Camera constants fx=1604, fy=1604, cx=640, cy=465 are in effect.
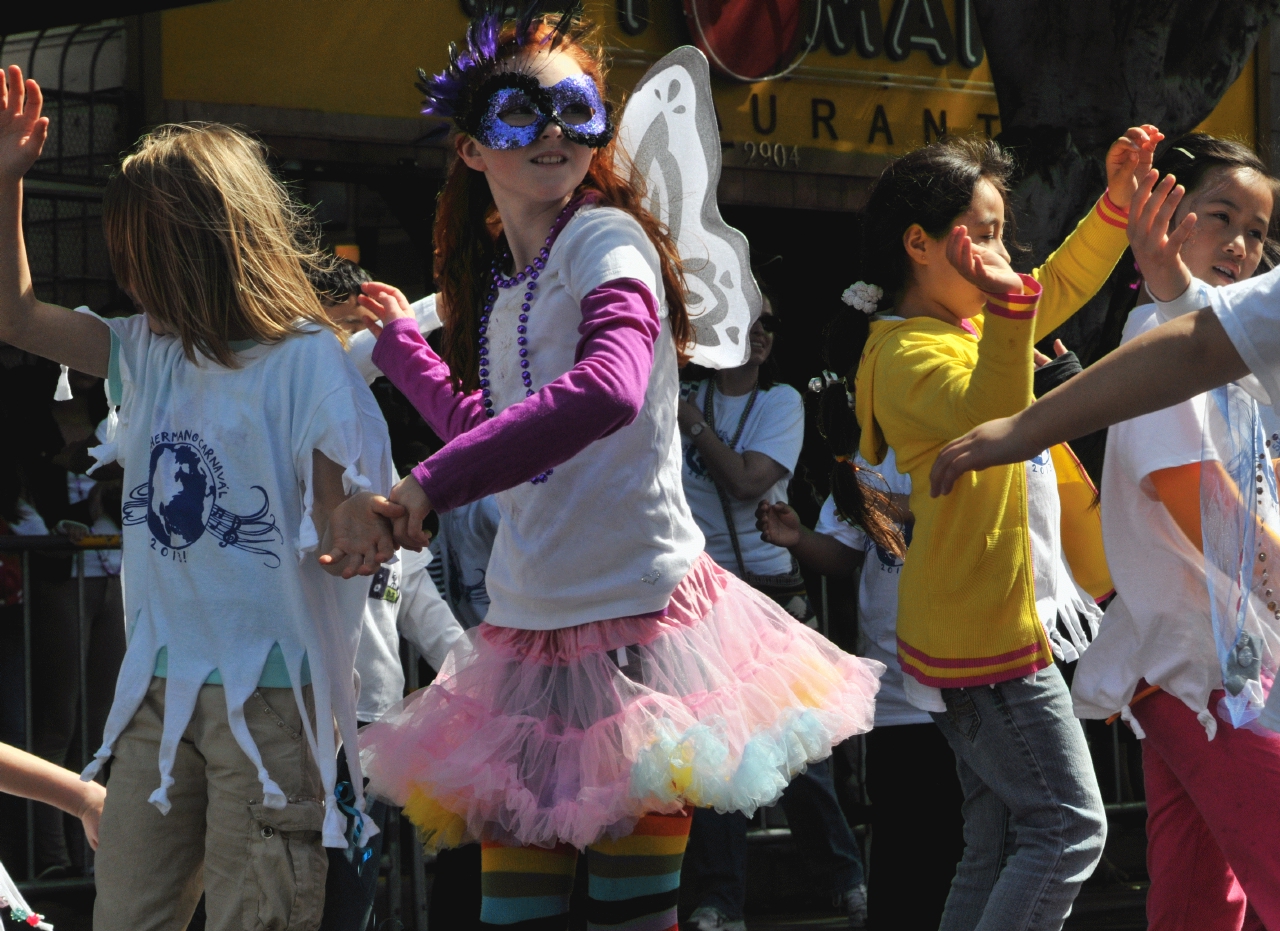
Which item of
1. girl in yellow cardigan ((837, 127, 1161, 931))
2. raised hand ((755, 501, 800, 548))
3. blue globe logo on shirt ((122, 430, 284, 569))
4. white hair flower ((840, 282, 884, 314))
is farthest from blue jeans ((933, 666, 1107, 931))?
blue globe logo on shirt ((122, 430, 284, 569))

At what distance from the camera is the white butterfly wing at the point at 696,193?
3.28 metres

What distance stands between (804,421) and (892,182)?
92.2 inches

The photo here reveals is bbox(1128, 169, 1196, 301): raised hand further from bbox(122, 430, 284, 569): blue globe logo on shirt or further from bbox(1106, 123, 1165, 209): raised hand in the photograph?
bbox(122, 430, 284, 569): blue globe logo on shirt

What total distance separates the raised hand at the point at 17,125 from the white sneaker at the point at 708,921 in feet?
10.7

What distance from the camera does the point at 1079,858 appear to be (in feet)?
10.2

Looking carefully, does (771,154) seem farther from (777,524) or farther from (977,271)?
(977,271)

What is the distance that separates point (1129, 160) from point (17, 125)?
221cm

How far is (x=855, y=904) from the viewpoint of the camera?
17.7ft

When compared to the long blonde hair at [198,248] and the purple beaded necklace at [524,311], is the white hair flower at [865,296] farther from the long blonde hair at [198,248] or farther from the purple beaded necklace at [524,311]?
the long blonde hair at [198,248]

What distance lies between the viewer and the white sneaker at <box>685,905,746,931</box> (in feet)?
16.7

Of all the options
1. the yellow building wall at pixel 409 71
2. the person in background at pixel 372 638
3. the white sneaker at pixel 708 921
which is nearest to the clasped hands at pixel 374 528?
the person in background at pixel 372 638

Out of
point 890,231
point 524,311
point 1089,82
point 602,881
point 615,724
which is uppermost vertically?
point 1089,82

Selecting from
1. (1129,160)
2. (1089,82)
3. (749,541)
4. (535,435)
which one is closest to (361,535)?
(535,435)

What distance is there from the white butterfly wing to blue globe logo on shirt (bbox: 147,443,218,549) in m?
1.03
